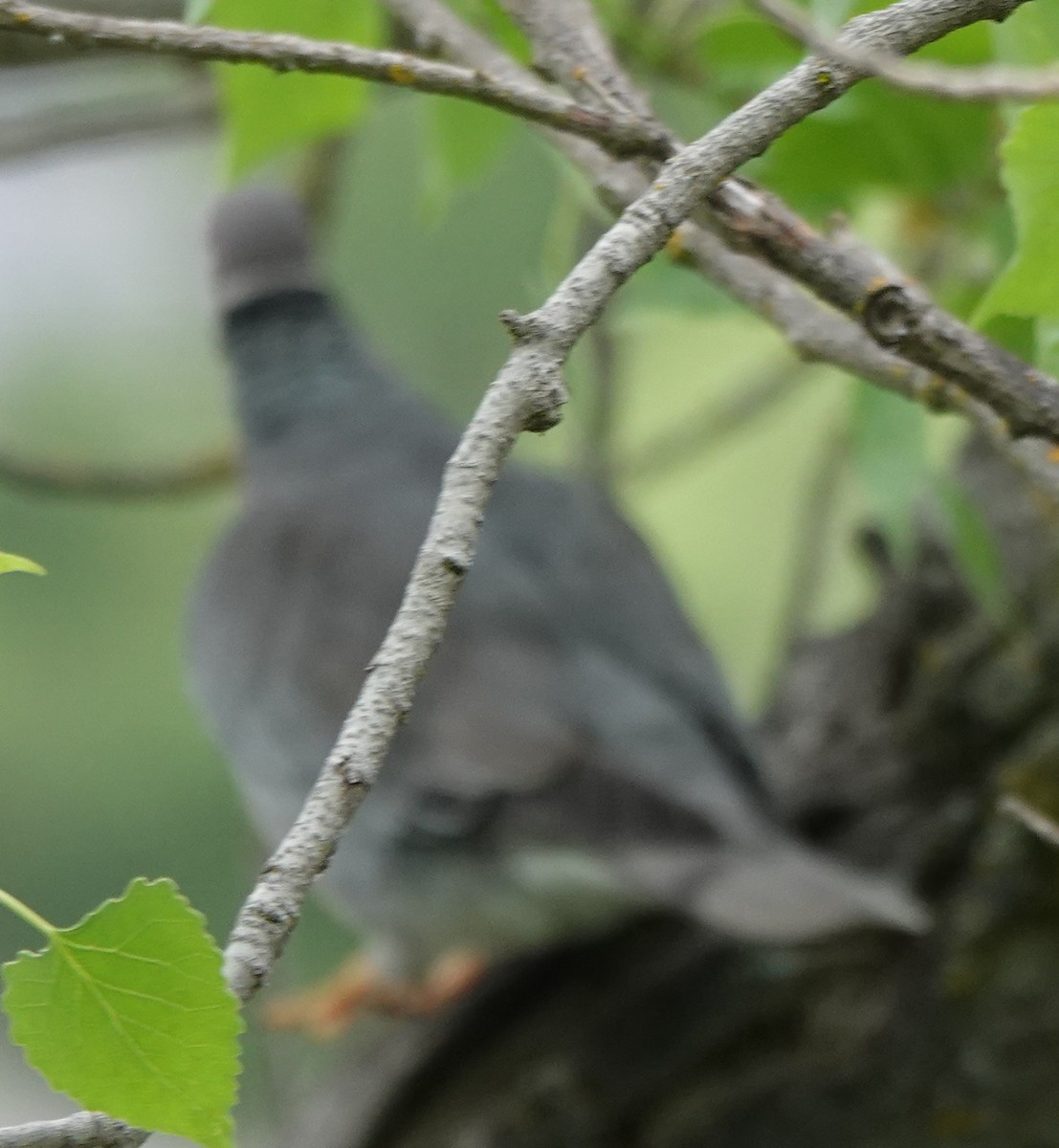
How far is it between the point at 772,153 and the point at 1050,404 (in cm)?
49

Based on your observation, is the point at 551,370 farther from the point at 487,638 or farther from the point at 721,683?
the point at 721,683

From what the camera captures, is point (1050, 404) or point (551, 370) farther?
point (1050, 404)

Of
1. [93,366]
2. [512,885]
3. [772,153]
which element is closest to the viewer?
[772,153]

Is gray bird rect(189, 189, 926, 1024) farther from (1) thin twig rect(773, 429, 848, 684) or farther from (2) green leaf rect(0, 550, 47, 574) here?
(2) green leaf rect(0, 550, 47, 574)

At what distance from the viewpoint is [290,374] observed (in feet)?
8.04

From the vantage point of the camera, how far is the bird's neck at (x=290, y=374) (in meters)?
2.45

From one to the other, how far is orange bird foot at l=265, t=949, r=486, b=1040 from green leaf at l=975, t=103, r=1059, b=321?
1.54m

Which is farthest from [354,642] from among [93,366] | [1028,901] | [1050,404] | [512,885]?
→ [93,366]

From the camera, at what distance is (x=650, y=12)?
1934mm

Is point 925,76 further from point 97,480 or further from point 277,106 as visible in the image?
point 97,480

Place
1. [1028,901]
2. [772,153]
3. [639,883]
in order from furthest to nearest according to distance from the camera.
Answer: [639,883] < [1028,901] < [772,153]

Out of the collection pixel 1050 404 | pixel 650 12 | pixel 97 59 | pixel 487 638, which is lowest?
pixel 1050 404

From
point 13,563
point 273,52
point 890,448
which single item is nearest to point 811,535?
point 890,448

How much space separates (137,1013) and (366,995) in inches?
73.1
